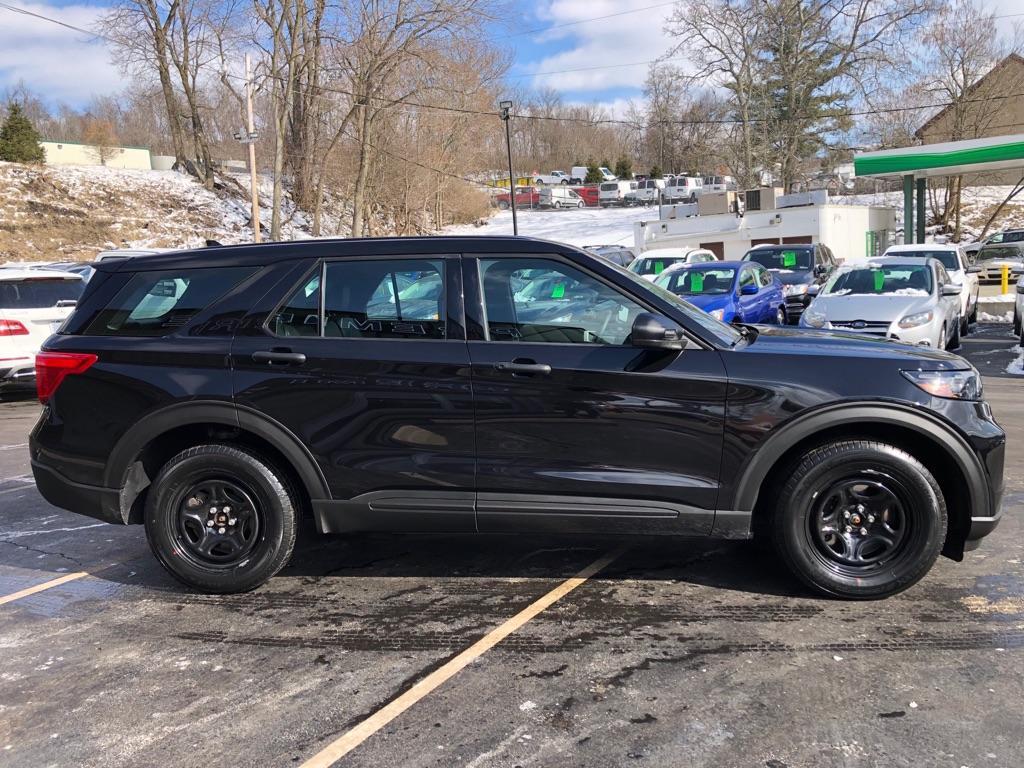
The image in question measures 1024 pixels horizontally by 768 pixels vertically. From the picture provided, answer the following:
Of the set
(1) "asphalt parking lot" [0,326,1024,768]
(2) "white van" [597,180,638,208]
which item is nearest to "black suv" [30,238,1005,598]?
(1) "asphalt parking lot" [0,326,1024,768]

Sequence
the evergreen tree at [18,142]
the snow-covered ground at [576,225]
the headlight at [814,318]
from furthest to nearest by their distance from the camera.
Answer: the snow-covered ground at [576,225] → the evergreen tree at [18,142] → the headlight at [814,318]

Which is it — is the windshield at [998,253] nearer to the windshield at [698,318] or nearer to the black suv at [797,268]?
the black suv at [797,268]

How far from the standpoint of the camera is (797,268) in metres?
20.5

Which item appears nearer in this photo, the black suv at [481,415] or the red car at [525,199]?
the black suv at [481,415]

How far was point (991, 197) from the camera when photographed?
5238 cm

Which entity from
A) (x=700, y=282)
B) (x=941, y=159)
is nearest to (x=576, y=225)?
(x=941, y=159)

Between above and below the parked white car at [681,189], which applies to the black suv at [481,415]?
below

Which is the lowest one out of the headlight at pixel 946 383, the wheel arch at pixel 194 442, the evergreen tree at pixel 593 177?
the wheel arch at pixel 194 442

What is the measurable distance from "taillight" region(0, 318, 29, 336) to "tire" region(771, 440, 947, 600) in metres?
10.1

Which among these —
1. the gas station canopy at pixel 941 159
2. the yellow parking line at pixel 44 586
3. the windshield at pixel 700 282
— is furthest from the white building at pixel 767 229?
the yellow parking line at pixel 44 586

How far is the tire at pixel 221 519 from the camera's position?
4293mm

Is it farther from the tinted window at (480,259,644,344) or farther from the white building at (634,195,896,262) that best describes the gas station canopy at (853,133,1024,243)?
the tinted window at (480,259,644,344)

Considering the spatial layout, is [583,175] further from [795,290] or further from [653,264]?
[795,290]

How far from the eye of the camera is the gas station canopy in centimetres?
2638
